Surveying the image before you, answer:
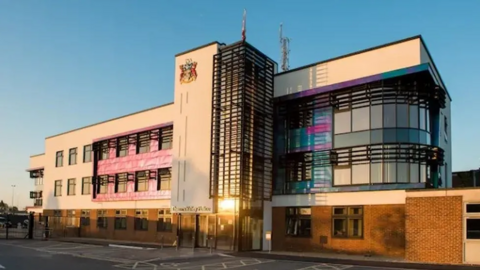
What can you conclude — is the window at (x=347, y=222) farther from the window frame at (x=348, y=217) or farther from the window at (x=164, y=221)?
the window at (x=164, y=221)

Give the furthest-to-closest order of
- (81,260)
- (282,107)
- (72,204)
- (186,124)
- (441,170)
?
(72,204), (186,124), (282,107), (441,170), (81,260)

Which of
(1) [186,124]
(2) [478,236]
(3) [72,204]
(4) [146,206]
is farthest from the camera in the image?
(3) [72,204]

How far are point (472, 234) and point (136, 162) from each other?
81.0ft

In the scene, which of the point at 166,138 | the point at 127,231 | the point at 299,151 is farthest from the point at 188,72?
the point at 127,231

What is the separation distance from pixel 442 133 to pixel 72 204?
103 feet

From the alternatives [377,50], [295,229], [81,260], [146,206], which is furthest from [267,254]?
[146,206]

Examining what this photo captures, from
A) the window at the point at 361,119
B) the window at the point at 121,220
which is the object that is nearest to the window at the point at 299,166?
the window at the point at 361,119

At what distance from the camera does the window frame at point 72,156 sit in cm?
4524

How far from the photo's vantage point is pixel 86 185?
4331 cm

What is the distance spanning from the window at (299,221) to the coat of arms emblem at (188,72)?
1020 centimetres

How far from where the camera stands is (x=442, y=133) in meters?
27.8

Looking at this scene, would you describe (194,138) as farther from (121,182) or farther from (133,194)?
(121,182)

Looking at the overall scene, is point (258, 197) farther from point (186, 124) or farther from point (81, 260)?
point (81, 260)

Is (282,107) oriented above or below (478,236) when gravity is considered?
above
